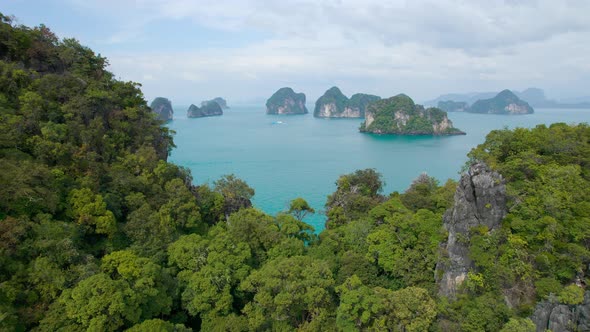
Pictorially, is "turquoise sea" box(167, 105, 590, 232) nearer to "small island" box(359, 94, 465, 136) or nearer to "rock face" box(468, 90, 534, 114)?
"small island" box(359, 94, 465, 136)

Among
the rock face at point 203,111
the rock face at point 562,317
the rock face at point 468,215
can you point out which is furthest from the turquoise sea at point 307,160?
the rock face at point 203,111

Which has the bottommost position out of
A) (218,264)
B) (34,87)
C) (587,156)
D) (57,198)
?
(218,264)

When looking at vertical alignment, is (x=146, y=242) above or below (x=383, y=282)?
above

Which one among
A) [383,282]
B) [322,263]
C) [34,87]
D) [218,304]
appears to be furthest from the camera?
[34,87]

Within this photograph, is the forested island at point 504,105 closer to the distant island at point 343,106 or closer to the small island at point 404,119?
the distant island at point 343,106

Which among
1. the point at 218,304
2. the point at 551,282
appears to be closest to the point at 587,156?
the point at 551,282

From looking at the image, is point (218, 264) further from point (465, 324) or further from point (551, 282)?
point (551, 282)

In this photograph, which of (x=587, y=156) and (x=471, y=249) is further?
(x=587, y=156)

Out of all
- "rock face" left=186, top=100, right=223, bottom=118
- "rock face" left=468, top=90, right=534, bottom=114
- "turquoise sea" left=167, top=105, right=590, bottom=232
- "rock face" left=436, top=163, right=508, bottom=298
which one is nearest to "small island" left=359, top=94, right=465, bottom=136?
"turquoise sea" left=167, top=105, right=590, bottom=232
